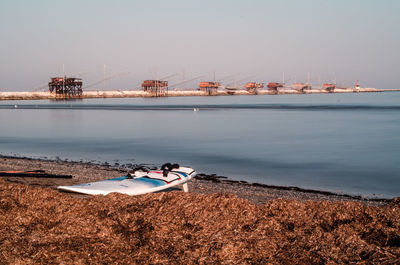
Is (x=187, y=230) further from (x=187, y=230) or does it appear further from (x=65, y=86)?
(x=65, y=86)

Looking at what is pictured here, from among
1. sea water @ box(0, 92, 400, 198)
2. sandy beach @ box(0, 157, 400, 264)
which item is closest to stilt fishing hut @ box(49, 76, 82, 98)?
sea water @ box(0, 92, 400, 198)

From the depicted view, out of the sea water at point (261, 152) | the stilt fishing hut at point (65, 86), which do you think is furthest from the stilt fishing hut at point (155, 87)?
the sea water at point (261, 152)

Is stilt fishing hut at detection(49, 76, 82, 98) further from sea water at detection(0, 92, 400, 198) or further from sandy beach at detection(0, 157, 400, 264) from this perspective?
sandy beach at detection(0, 157, 400, 264)

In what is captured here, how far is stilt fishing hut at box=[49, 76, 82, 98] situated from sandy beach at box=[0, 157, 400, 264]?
12494 centimetres

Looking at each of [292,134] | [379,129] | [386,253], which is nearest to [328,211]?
[386,253]

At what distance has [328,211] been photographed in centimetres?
584

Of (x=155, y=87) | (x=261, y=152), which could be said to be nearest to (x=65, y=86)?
(x=155, y=87)

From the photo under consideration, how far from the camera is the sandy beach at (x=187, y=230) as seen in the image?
173 inches

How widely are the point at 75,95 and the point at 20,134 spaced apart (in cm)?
10564

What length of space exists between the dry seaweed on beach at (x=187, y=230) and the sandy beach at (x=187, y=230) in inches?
0.4

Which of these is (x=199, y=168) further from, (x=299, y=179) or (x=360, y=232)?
(x=360, y=232)

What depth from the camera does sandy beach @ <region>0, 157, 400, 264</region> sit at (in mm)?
4395

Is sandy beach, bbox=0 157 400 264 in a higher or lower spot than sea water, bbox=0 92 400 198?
higher

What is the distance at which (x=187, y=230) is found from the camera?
525 cm
